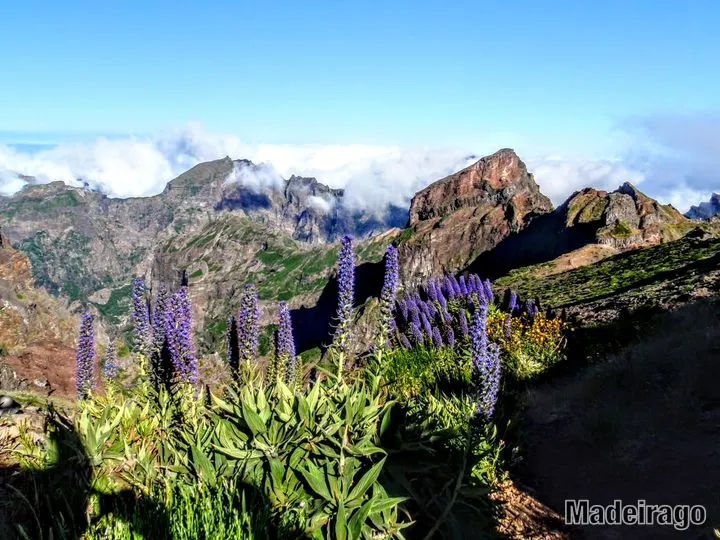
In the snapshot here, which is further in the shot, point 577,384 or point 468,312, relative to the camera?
point 468,312

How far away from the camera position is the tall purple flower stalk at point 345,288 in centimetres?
714

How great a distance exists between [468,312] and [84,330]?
9922 mm

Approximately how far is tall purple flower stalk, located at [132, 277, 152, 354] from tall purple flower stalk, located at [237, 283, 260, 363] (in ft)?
5.67

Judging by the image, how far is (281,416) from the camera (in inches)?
193

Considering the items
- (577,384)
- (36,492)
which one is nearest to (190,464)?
(36,492)

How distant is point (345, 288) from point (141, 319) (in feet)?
14.5

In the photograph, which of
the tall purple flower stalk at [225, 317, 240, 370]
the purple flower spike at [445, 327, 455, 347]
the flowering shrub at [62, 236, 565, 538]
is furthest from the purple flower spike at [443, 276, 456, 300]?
the tall purple flower stalk at [225, 317, 240, 370]

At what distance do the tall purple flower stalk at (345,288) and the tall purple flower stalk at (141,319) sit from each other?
3.84m

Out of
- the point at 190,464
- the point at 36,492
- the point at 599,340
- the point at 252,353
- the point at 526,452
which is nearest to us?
the point at 36,492

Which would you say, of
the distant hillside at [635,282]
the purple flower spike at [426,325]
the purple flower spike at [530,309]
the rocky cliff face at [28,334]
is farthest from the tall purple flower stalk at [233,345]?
the rocky cliff face at [28,334]

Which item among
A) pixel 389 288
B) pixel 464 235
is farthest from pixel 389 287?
pixel 464 235

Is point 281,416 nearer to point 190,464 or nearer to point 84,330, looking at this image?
point 190,464

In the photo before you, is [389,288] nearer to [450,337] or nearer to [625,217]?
[450,337]

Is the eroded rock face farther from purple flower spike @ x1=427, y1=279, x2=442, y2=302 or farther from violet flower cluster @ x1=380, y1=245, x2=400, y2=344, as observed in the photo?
violet flower cluster @ x1=380, y1=245, x2=400, y2=344
